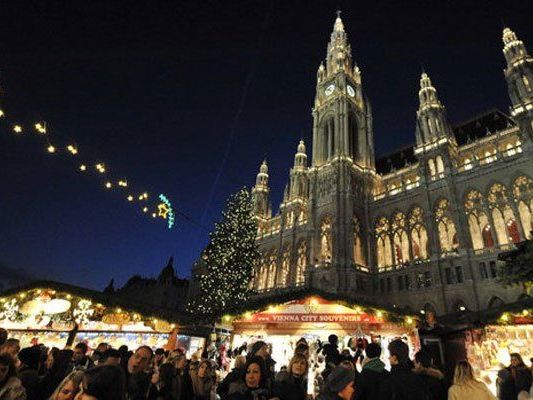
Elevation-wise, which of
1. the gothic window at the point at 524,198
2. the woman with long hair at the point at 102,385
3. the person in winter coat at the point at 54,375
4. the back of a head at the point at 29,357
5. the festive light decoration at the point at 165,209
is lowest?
Answer: the person in winter coat at the point at 54,375

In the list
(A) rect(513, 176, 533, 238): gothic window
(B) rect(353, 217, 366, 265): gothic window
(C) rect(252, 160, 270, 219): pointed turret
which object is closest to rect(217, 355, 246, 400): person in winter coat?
(A) rect(513, 176, 533, 238): gothic window

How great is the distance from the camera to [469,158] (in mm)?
34000

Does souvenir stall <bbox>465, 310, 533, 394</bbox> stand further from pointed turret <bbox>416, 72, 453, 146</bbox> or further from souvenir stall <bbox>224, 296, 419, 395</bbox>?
pointed turret <bbox>416, 72, 453, 146</bbox>

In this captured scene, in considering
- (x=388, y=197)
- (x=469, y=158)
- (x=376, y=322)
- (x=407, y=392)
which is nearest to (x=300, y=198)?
(x=388, y=197)

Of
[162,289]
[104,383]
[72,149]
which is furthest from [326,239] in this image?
[162,289]

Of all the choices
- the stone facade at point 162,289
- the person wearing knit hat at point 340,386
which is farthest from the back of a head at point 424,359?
the stone facade at point 162,289

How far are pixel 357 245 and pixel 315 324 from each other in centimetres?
2352

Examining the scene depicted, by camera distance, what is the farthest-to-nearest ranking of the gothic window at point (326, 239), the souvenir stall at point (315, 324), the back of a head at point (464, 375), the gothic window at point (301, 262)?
the gothic window at point (301, 262), the gothic window at point (326, 239), the souvenir stall at point (315, 324), the back of a head at point (464, 375)

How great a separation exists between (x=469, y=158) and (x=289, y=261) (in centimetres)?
2400

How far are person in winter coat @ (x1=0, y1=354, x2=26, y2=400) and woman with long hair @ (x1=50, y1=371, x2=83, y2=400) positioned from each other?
0.85m

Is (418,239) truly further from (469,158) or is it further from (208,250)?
(208,250)

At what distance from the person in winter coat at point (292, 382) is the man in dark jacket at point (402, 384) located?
3.14ft

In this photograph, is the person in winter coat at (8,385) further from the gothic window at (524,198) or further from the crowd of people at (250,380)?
the gothic window at (524,198)

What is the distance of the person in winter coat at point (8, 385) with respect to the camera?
3.19m
